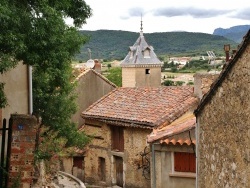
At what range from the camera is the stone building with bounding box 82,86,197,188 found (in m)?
22.7

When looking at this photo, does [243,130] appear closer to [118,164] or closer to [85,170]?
[118,164]

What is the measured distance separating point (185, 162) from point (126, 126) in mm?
5696

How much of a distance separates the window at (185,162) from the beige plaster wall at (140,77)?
30.6 meters

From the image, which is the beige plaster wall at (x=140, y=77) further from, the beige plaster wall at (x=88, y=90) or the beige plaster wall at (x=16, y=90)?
the beige plaster wall at (x=16, y=90)

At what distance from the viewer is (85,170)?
27609 mm

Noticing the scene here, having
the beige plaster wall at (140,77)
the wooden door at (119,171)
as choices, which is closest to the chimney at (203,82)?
the wooden door at (119,171)

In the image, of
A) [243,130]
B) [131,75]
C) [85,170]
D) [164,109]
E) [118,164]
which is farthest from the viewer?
[131,75]

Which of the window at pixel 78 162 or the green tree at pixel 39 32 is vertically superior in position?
the green tree at pixel 39 32

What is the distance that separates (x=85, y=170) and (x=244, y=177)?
815 inches

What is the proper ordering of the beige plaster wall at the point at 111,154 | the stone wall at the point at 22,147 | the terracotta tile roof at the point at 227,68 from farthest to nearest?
the beige plaster wall at the point at 111,154, the stone wall at the point at 22,147, the terracotta tile roof at the point at 227,68

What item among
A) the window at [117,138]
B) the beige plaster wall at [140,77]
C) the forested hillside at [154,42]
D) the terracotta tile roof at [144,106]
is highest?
the forested hillside at [154,42]

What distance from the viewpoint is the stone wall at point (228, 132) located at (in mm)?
7418

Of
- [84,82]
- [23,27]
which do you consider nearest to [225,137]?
[23,27]

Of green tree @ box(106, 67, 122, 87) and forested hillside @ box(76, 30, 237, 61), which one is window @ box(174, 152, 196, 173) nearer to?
green tree @ box(106, 67, 122, 87)
